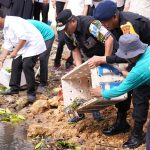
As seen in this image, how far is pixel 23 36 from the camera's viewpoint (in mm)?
9016

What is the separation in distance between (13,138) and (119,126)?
64.1 inches

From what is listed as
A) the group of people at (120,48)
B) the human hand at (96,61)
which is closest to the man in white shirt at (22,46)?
the group of people at (120,48)

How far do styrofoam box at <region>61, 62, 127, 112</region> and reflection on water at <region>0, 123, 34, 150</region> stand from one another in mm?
858

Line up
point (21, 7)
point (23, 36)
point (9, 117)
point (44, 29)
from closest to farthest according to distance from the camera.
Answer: point (9, 117) → point (23, 36) → point (44, 29) → point (21, 7)

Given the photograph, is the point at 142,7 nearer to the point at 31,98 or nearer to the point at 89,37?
the point at 89,37

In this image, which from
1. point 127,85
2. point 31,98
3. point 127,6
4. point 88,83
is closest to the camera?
point 127,85

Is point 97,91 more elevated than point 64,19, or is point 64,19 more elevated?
point 64,19

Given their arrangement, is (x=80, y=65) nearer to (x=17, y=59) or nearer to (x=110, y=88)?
(x=110, y=88)

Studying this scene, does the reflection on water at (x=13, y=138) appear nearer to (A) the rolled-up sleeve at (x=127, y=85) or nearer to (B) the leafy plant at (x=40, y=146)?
(B) the leafy plant at (x=40, y=146)

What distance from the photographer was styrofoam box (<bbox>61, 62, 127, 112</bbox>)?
688 centimetres

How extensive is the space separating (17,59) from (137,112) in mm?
3551

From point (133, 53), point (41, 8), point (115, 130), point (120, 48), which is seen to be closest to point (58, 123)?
point (115, 130)

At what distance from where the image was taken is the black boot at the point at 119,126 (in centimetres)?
741

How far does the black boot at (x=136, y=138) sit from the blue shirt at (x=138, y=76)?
2.44 feet
